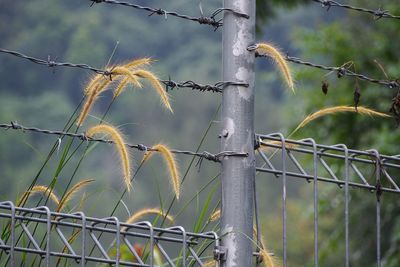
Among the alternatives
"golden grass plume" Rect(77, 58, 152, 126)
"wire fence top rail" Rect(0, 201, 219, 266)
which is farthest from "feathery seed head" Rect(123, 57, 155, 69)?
"wire fence top rail" Rect(0, 201, 219, 266)

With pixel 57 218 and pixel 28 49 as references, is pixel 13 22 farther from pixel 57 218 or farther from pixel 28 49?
pixel 57 218

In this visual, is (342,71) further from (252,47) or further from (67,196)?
(67,196)

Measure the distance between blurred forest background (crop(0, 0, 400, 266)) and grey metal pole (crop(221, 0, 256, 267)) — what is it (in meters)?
0.08

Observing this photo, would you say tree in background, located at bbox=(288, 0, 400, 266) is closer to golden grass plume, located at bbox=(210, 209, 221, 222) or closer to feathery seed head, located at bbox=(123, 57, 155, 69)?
golden grass plume, located at bbox=(210, 209, 221, 222)

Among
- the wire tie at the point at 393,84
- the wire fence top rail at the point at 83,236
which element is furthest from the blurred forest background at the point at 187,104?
the wire tie at the point at 393,84

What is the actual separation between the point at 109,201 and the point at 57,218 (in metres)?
28.7

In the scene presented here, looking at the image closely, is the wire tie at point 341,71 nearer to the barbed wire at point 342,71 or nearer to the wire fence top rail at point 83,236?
the barbed wire at point 342,71

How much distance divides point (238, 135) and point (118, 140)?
38cm

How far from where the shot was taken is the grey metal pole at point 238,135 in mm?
3350

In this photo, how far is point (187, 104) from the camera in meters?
53.2

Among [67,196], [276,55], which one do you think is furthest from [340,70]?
[67,196]

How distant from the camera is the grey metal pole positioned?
335 cm

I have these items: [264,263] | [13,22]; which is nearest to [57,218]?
[264,263]

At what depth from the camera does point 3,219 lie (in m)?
3.30
